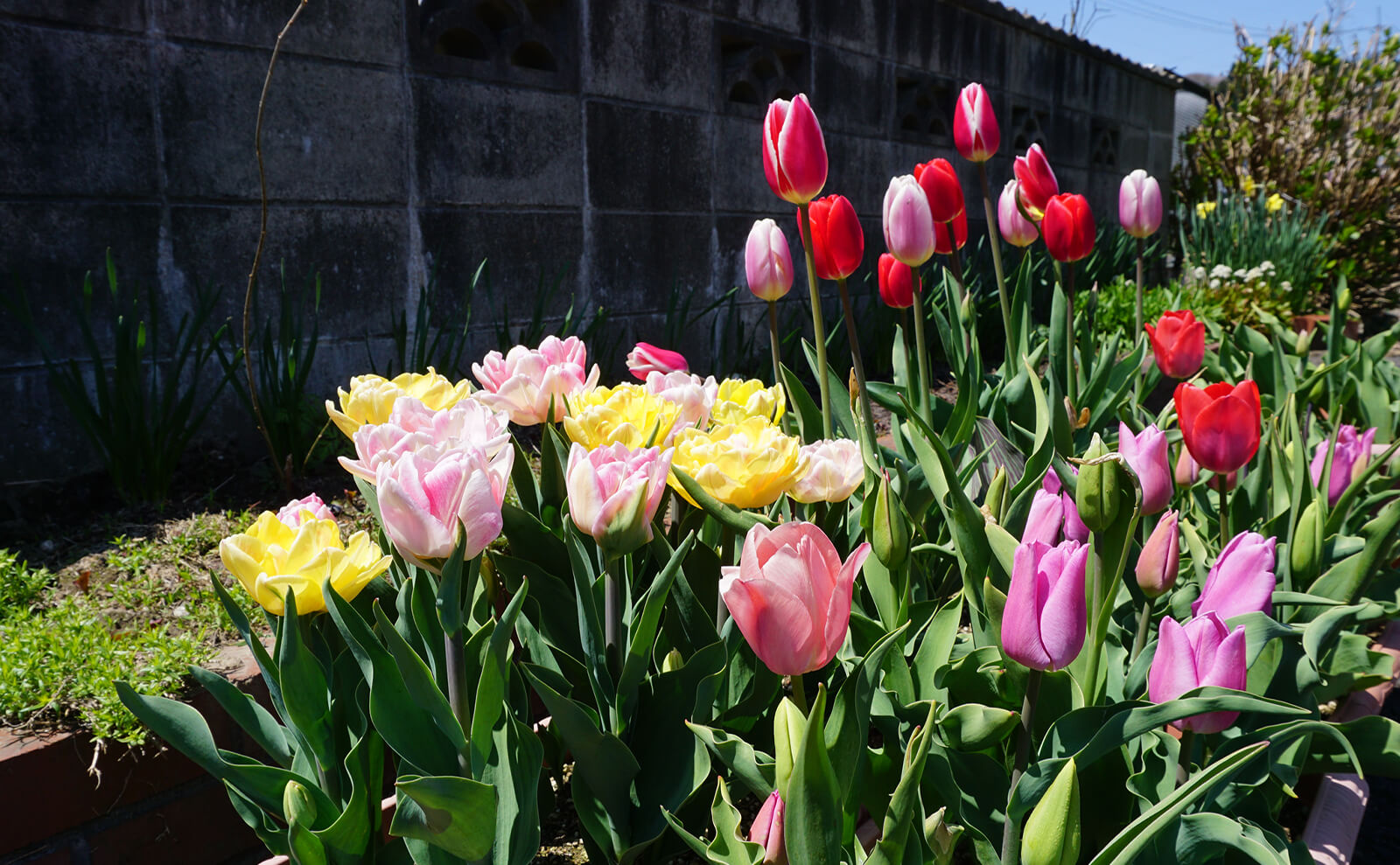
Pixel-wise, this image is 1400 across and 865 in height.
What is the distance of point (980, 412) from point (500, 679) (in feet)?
5.12

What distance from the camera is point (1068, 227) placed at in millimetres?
1830

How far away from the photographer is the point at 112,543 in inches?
73.7

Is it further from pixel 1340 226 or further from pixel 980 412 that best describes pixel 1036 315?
pixel 1340 226

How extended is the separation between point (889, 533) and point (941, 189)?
0.80 m

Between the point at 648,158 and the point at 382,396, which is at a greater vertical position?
the point at 648,158

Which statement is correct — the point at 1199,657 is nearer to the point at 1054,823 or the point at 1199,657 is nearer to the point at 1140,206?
the point at 1054,823

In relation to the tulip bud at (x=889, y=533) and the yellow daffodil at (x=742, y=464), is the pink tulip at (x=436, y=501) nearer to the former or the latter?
the yellow daffodil at (x=742, y=464)

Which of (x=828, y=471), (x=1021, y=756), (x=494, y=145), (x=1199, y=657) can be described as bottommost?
(x=1021, y=756)

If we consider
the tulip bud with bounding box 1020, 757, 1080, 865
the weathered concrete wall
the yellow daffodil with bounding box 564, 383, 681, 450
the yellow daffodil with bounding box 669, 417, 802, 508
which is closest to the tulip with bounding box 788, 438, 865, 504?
the yellow daffodil with bounding box 669, 417, 802, 508

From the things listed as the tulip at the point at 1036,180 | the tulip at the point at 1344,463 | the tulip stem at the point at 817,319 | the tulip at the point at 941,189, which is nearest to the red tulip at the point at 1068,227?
the tulip at the point at 1036,180

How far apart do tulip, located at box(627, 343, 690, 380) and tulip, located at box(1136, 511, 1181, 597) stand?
66 cm

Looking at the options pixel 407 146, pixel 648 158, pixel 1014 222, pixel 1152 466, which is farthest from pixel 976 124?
pixel 648 158

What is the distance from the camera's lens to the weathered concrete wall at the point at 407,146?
2.20m

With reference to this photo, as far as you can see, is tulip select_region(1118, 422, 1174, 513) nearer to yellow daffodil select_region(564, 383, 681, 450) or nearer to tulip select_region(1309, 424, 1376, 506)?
yellow daffodil select_region(564, 383, 681, 450)
